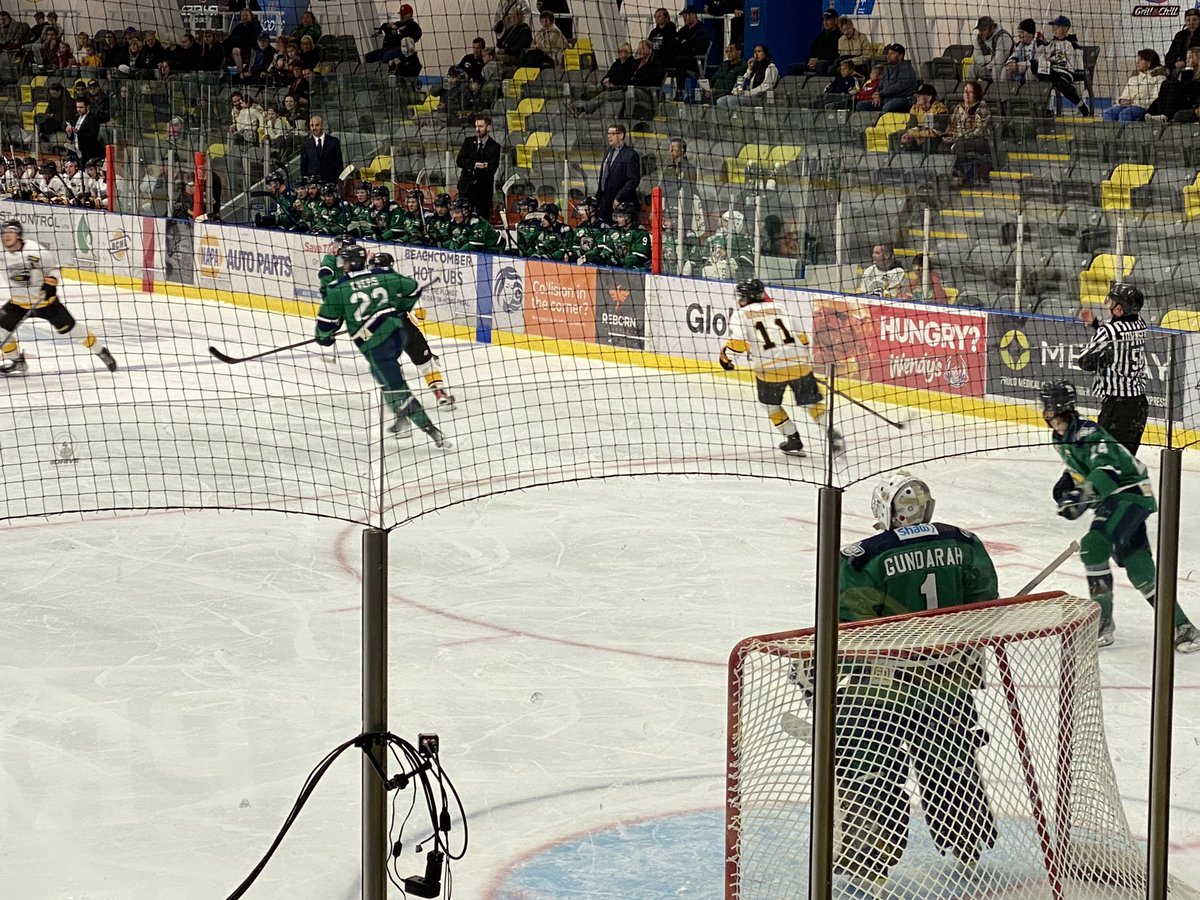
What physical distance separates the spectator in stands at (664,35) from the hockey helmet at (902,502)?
1139cm

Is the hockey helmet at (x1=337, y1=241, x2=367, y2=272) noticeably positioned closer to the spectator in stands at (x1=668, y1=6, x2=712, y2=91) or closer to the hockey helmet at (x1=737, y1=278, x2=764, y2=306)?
the hockey helmet at (x1=737, y1=278, x2=764, y2=306)

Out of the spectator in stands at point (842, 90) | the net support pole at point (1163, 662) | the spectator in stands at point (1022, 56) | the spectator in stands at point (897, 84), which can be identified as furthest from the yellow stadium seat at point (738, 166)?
the net support pole at point (1163, 662)

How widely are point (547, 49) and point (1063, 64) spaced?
5395 millimetres

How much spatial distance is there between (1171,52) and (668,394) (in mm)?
5265

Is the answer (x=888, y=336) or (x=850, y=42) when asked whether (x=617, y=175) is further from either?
(x=888, y=336)

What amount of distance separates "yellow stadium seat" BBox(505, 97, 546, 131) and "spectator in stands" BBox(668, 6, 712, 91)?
1439mm

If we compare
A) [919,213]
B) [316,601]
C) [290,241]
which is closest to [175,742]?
[316,601]

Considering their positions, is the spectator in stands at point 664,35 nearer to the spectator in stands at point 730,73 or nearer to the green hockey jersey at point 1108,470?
the spectator in stands at point 730,73

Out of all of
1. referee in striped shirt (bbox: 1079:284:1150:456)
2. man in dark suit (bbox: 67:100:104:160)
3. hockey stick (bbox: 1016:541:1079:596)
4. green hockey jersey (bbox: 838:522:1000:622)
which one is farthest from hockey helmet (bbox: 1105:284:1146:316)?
man in dark suit (bbox: 67:100:104:160)

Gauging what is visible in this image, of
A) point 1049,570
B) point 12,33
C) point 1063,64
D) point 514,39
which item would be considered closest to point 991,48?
point 1063,64

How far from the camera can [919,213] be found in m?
11.5

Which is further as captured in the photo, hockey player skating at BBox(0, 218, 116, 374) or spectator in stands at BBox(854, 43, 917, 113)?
spectator in stands at BBox(854, 43, 917, 113)

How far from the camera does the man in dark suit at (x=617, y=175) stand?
1345cm

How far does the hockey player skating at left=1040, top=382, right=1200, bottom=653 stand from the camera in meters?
6.19
